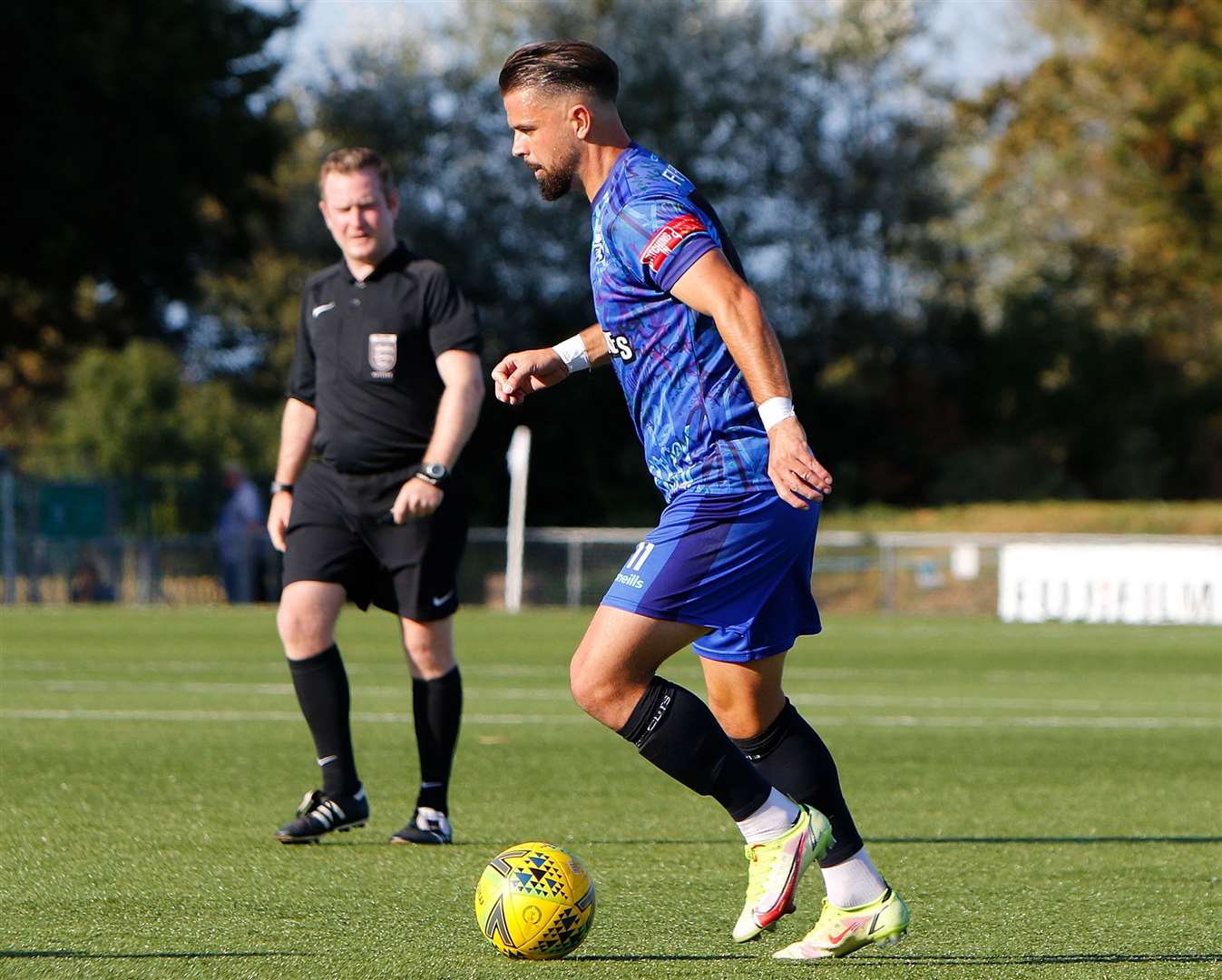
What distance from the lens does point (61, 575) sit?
96.7 ft

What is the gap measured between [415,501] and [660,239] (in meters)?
2.27

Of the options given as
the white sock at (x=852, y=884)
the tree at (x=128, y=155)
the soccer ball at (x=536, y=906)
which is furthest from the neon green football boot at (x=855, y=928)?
the tree at (x=128, y=155)

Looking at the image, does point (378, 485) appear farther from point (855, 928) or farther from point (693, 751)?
point (855, 928)

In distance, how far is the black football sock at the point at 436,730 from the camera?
6668mm

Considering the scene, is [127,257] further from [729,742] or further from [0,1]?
[729,742]

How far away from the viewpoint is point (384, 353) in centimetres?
671

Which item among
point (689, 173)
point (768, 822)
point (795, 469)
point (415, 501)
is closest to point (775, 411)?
point (795, 469)

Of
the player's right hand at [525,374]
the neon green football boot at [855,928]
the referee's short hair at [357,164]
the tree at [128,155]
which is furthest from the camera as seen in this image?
the tree at [128,155]

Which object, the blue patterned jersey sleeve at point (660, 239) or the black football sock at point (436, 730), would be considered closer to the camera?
the blue patterned jersey sleeve at point (660, 239)

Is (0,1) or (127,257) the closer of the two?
(0,1)

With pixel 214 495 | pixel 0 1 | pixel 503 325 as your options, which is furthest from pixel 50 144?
pixel 503 325

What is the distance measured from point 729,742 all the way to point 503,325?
3663cm

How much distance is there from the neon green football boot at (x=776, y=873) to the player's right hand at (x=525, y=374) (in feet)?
4.21

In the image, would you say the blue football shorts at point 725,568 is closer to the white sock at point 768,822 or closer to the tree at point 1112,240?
the white sock at point 768,822
